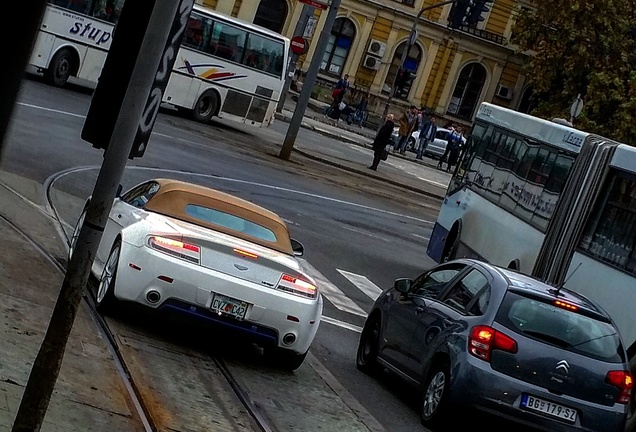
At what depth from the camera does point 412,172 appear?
4519 centimetres

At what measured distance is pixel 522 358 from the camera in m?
9.38

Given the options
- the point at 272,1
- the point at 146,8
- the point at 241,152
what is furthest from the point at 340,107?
the point at 146,8

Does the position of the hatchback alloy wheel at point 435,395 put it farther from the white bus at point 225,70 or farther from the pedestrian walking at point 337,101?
the pedestrian walking at point 337,101

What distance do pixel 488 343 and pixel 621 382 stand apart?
3.55 ft

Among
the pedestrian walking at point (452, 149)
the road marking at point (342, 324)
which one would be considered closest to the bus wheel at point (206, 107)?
the pedestrian walking at point (452, 149)

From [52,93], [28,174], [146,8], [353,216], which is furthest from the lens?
[52,93]

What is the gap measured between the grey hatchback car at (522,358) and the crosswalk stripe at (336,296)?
4315 millimetres

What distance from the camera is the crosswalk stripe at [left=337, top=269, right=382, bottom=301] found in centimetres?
1700

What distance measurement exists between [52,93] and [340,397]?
2137cm

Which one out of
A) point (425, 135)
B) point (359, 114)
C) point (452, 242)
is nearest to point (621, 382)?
point (452, 242)

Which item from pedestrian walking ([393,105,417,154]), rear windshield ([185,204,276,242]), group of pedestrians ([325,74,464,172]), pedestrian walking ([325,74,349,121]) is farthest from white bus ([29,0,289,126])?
rear windshield ([185,204,276,242])

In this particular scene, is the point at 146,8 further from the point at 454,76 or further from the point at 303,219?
the point at 454,76

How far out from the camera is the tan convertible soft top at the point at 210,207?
10.4 meters

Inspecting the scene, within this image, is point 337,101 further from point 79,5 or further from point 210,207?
point 210,207
